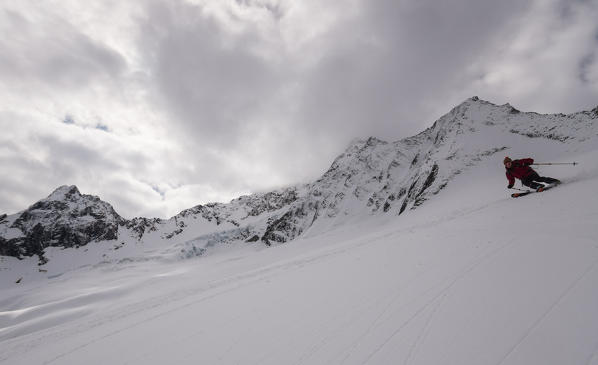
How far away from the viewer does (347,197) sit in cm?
9106

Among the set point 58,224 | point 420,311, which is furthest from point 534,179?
point 58,224

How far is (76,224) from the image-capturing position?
469 feet

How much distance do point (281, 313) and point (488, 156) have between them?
51.2 m

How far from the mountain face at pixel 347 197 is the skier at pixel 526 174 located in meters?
29.2

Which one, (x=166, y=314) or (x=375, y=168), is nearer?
(x=166, y=314)

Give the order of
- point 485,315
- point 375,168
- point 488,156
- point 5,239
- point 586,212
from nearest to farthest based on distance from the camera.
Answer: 1. point 485,315
2. point 586,212
3. point 488,156
4. point 375,168
5. point 5,239

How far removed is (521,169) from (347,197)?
78.1 m

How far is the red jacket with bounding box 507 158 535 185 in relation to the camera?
1320 cm

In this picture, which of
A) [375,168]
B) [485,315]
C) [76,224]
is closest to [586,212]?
[485,315]

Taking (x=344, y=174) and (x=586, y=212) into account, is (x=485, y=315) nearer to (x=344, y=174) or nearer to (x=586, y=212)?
(x=586, y=212)

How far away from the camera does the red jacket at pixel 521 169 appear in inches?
520

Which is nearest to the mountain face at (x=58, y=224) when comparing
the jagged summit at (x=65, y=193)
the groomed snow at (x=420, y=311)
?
the jagged summit at (x=65, y=193)

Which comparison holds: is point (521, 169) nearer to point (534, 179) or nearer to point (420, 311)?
point (534, 179)

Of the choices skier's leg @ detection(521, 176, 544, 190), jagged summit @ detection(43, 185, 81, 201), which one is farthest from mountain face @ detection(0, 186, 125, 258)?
skier's leg @ detection(521, 176, 544, 190)
